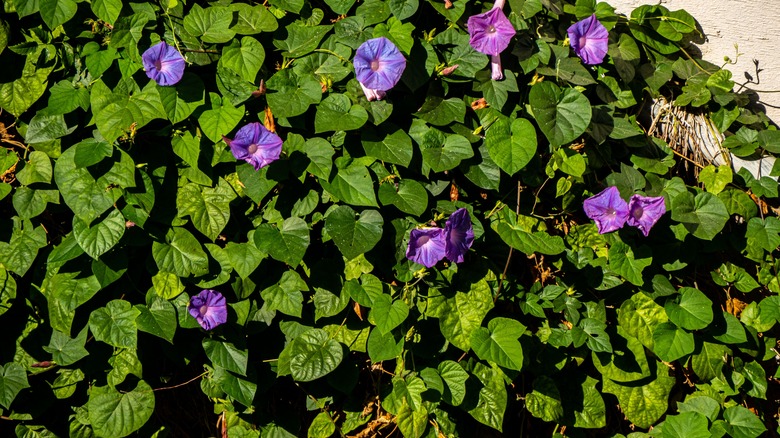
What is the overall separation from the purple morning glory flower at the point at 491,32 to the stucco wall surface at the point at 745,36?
906 millimetres

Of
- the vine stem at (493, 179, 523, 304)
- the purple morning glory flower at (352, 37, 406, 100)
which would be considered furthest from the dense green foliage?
the purple morning glory flower at (352, 37, 406, 100)

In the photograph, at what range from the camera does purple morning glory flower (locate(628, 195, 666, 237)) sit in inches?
91.7

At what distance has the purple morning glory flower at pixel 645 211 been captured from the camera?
233 centimetres

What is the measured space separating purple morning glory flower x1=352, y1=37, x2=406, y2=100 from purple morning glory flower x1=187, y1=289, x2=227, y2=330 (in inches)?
31.5

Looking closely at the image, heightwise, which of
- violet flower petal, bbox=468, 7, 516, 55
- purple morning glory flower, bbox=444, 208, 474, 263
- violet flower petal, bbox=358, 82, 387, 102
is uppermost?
violet flower petal, bbox=468, 7, 516, 55

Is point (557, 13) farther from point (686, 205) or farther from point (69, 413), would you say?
point (69, 413)

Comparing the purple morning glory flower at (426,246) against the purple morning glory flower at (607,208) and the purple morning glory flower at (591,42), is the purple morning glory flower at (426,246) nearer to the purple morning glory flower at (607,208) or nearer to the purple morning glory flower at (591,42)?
the purple morning glory flower at (607,208)

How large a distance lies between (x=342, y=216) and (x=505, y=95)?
2.27 feet

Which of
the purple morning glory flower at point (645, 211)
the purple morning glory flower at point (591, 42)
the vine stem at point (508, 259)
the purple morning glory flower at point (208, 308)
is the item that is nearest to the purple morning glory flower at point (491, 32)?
the purple morning glory flower at point (591, 42)

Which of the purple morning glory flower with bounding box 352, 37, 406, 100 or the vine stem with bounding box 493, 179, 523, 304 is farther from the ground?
the purple morning glory flower with bounding box 352, 37, 406, 100

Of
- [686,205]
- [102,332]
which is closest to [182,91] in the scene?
[102,332]

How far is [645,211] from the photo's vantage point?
235 cm

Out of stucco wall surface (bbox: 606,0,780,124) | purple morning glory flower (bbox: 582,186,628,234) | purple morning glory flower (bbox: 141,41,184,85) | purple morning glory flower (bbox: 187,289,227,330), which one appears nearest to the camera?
purple morning glory flower (bbox: 141,41,184,85)

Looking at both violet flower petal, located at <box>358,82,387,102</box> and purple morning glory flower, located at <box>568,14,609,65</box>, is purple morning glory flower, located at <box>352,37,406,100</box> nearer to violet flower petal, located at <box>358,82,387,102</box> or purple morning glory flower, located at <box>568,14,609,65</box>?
violet flower petal, located at <box>358,82,387,102</box>
